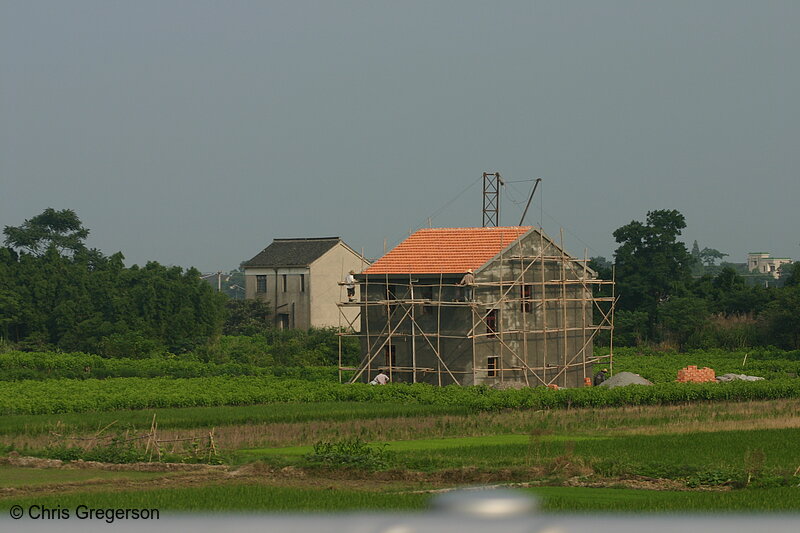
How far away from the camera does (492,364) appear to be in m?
38.2

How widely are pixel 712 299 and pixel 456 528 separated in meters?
55.6

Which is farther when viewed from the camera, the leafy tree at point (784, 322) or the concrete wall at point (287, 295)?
the concrete wall at point (287, 295)

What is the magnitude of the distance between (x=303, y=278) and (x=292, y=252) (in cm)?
275

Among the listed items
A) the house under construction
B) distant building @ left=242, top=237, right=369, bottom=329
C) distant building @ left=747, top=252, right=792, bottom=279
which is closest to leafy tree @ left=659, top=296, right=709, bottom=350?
the house under construction

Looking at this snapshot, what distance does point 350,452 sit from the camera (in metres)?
21.1

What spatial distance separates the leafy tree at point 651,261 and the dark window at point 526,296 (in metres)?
25.9

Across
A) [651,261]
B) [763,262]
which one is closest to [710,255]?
[763,262]

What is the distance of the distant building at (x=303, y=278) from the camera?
219 ft

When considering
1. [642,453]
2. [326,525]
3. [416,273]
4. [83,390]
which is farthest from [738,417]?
[326,525]

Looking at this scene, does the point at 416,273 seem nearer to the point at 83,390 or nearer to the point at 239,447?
the point at 83,390

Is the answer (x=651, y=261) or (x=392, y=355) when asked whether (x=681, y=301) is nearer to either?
(x=651, y=261)

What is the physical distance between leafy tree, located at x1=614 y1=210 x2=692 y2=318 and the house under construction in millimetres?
24429

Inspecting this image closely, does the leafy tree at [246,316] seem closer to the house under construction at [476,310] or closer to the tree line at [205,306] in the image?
the tree line at [205,306]

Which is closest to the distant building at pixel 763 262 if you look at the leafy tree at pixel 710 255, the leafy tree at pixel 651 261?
the leafy tree at pixel 710 255
